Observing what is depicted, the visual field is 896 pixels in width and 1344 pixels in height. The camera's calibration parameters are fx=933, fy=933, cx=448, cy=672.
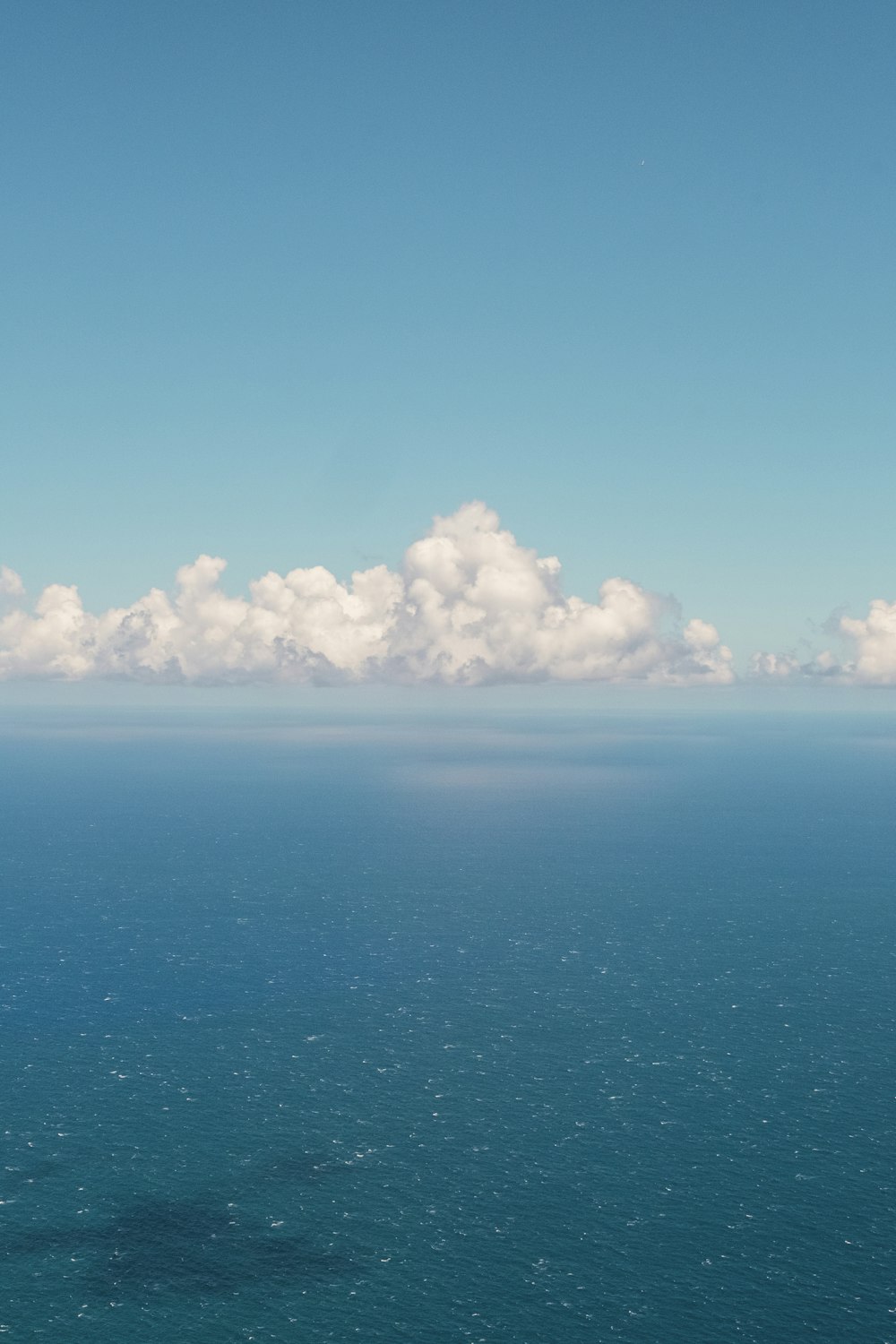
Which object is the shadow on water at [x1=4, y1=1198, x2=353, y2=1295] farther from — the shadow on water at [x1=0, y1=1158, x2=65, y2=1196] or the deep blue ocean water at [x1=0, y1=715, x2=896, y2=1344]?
the shadow on water at [x1=0, y1=1158, x2=65, y2=1196]

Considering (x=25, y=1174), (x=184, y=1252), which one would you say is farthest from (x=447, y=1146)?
(x=25, y=1174)

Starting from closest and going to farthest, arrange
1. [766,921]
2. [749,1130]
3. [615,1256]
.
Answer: [615,1256] → [749,1130] → [766,921]

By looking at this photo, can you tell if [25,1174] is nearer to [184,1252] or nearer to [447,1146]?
[184,1252]

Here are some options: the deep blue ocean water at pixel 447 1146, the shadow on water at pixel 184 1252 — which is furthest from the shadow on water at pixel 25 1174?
the shadow on water at pixel 184 1252

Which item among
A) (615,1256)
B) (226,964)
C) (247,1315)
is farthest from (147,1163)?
(226,964)

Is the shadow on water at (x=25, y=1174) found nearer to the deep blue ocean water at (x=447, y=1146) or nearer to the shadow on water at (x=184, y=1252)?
the deep blue ocean water at (x=447, y=1146)

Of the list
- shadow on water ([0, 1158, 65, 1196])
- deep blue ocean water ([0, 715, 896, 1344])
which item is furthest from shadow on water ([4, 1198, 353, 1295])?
shadow on water ([0, 1158, 65, 1196])

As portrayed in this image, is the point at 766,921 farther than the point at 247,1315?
Yes

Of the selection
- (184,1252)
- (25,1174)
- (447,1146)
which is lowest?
(184,1252)

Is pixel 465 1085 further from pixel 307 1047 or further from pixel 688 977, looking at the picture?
pixel 688 977
